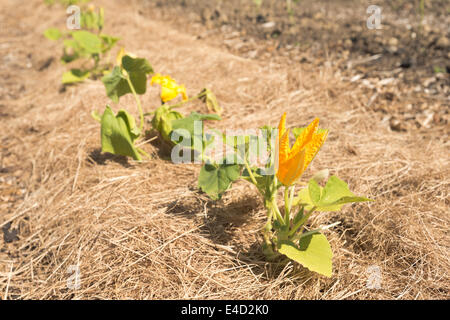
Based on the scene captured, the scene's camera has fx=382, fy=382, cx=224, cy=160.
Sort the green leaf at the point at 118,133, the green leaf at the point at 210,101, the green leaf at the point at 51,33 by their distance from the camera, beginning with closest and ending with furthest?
the green leaf at the point at 118,133 < the green leaf at the point at 210,101 < the green leaf at the point at 51,33

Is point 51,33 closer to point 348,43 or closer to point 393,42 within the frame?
point 348,43

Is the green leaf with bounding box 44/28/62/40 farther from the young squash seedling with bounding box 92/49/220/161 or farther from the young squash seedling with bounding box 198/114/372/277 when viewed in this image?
the young squash seedling with bounding box 198/114/372/277

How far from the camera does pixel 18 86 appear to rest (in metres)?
3.05

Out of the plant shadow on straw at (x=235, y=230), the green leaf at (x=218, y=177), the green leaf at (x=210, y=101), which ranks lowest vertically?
the plant shadow on straw at (x=235, y=230)

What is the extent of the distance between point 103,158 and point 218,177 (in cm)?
86

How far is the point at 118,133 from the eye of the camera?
64.1 inches

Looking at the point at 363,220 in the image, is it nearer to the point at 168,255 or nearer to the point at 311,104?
the point at 168,255

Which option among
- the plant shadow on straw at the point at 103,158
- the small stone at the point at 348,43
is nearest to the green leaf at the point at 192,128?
the plant shadow on straw at the point at 103,158

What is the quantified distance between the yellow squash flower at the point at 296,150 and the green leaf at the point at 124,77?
901 mm

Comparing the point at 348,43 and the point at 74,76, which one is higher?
the point at 348,43

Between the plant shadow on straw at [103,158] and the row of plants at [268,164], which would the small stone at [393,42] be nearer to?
the row of plants at [268,164]

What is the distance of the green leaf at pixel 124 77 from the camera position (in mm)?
1683

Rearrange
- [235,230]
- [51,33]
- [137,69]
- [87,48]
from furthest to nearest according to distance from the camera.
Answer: [51,33] → [87,48] → [137,69] → [235,230]

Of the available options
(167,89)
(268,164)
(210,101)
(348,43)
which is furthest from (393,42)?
(268,164)
